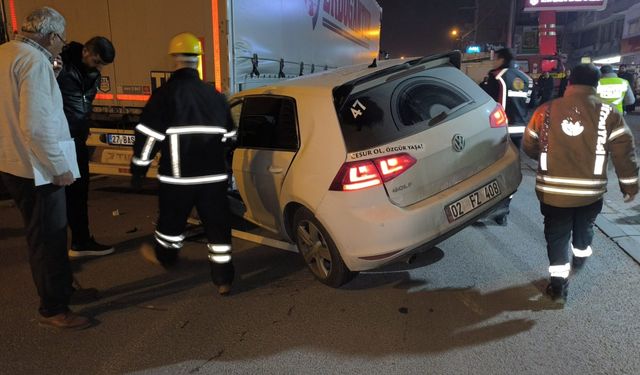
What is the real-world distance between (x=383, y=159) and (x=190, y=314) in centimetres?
177

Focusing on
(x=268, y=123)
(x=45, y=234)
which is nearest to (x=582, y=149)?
(x=268, y=123)

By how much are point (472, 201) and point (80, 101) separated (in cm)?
346

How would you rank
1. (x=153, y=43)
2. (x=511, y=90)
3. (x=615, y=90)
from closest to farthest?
(x=153, y=43), (x=511, y=90), (x=615, y=90)

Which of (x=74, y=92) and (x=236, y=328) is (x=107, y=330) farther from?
(x=74, y=92)

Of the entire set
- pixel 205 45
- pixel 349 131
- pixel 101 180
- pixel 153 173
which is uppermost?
pixel 205 45

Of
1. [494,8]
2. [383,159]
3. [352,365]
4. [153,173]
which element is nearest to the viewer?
[352,365]

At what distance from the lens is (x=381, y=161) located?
130 inches

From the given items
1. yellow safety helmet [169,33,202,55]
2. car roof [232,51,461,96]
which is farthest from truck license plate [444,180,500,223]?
yellow safety helmet [169,33,202,55]

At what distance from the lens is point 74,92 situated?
4.29 metres

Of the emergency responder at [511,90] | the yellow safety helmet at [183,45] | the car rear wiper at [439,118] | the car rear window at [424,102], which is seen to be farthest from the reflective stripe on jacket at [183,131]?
the emergency responder at [511,90]

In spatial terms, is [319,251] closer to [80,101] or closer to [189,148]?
[189,148]

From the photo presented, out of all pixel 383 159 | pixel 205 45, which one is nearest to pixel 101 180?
pixel 205 45

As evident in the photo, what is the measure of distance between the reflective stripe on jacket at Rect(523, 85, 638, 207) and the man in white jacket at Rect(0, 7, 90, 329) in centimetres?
328

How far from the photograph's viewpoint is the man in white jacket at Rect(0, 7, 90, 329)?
2.88 meters
